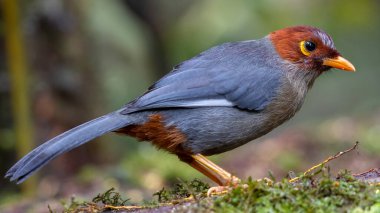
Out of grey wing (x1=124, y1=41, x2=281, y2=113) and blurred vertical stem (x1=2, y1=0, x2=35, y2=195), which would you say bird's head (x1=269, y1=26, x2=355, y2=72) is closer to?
grey wing (x1=124, y1=41, x2=281, y2=113)

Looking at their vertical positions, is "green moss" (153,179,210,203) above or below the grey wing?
below

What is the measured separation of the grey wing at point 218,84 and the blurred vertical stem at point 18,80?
2836 mm

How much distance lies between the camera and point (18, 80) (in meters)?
7.41

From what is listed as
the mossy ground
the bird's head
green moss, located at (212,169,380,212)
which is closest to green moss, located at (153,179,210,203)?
the mossy ground

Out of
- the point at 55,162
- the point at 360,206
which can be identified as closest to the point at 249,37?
the point at 55,162

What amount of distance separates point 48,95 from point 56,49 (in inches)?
22.2

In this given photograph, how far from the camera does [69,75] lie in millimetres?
8594

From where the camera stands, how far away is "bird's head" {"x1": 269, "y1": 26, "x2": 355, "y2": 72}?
5234mm

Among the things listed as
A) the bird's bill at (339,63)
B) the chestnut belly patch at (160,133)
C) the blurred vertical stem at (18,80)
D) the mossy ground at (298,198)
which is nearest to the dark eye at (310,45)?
the bird's bill at (339,63)

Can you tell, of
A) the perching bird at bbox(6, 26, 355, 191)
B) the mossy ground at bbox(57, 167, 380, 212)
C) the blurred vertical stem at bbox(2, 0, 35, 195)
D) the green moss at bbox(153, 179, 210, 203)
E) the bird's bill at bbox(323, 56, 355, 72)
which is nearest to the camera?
the mossy ground at bbox(57, 167, 380, 212)

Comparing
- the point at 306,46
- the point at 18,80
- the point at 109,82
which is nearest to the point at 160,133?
the point at 306,46

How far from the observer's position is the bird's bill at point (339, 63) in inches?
206

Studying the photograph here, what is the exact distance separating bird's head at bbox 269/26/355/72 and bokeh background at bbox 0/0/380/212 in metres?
2.01

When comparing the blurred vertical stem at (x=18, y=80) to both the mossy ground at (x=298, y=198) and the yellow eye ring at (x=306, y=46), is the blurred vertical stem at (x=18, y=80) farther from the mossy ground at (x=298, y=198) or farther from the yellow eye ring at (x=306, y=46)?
the mossy ground at (x=298, y=198)
